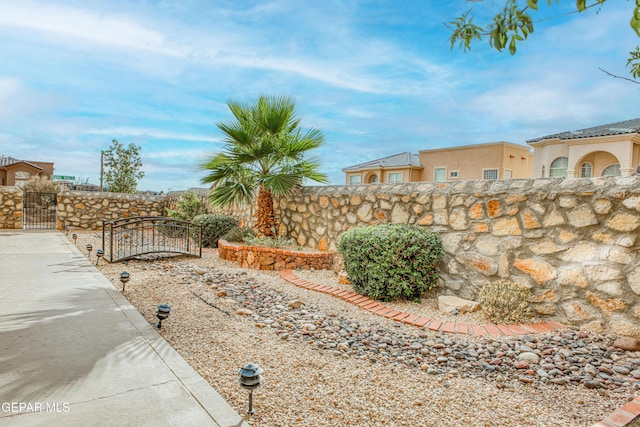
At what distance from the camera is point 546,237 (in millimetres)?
4324

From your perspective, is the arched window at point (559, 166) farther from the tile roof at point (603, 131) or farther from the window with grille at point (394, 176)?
the window with grille at point (394, 176)

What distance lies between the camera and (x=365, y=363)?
2977 millimetres

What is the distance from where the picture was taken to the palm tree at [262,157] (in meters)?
7.59

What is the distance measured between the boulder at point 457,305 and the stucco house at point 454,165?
18.3m

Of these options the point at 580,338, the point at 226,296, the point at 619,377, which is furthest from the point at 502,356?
the point at 226,296

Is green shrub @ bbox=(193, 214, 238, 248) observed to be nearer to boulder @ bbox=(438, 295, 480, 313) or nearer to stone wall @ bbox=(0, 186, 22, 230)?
boulder @ bbox=(438, 295, 480, 313)

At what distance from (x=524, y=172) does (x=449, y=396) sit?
2433 cm

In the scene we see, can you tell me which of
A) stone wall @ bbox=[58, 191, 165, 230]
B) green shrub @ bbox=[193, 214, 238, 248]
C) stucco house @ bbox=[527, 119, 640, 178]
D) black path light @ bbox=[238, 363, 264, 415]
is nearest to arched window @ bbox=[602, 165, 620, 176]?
stucco house @ bbox=[527, 119, 640, 178]

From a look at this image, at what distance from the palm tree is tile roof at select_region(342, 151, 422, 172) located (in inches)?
672

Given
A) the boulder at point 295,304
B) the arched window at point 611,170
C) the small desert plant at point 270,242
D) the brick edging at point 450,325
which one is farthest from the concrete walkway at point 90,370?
the arched window at point 611,170

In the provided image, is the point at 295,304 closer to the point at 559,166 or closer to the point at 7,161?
the point at 559,166

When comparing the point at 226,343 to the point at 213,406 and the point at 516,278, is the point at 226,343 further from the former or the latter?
Answer: the point at 516,278

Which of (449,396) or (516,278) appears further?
(516,278)

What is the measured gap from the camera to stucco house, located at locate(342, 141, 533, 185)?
21.1 meters
